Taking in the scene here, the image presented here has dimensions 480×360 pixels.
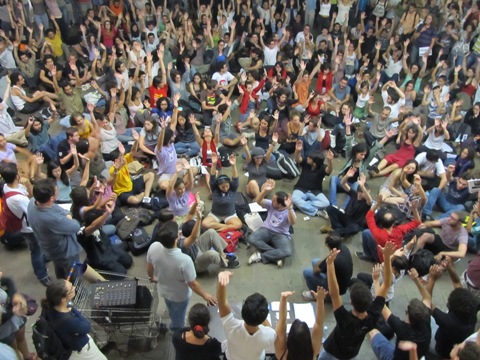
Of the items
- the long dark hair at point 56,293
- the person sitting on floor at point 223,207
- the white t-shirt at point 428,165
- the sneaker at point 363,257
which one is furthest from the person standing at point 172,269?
the white t-shirt at point 428,165

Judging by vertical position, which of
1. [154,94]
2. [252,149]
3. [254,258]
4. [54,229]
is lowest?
[254,258]

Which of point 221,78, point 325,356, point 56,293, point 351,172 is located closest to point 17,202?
point 56,293

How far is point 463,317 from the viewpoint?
394 cm

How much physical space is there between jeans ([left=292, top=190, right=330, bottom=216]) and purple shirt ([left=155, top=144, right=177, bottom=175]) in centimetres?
201

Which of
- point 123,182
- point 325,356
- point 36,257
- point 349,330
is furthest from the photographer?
point 123,182

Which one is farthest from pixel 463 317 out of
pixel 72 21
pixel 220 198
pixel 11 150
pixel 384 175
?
pixel 72 21

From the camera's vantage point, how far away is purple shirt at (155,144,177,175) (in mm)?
7059

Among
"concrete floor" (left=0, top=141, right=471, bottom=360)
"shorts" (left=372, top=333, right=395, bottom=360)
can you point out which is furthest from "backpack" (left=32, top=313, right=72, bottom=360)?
"shorts" (left=372, top=333, right=395, bottom=360)

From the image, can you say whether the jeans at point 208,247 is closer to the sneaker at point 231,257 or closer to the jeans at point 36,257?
the sneaker at point 231,257

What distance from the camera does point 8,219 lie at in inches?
196

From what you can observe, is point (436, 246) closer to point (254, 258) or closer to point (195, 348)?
point (254, 258)

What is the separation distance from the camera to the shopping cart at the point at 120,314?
4.13 m

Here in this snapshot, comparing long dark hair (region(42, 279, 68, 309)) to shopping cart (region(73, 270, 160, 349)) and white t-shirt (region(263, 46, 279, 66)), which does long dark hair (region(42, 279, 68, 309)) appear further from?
white t-shirt (region(263, 46, 279, 66))

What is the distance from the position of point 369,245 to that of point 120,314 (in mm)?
3307
